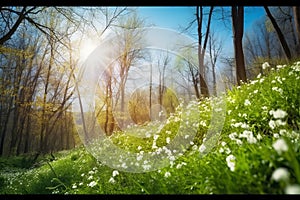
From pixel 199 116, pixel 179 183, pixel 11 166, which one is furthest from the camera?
pixel 11 166

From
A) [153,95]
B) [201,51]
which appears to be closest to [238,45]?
[201,51]

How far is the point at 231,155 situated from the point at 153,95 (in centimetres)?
530

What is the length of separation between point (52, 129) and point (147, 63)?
8340 millimetres

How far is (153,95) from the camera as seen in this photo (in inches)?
274

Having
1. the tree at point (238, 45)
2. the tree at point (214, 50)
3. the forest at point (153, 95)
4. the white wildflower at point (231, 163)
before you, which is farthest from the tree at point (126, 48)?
the white wildflower at point (231, 163)

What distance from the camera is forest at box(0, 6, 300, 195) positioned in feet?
7.28

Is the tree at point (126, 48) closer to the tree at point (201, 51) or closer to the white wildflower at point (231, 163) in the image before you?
the tree at point (201, 51)

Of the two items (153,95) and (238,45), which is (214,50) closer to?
(238,45)

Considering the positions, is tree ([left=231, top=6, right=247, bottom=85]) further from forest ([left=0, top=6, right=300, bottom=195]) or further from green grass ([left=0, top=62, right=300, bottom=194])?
green grass ([left=0, top=62, right=300, bottom=194])

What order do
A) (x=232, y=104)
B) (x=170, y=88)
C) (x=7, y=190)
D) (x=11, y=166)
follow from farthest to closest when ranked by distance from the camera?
(x=11, y=166) < (x=170, y=88) < (x=7, y=190) < (x=232, y=104)

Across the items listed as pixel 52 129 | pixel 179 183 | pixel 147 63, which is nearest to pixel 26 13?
pixel 147 63

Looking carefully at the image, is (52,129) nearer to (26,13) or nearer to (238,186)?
(26,13)

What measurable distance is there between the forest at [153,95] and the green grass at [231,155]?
0.01m
